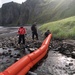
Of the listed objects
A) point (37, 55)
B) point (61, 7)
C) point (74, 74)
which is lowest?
point (74, 74)

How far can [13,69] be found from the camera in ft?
35.4

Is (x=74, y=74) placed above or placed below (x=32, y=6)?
below

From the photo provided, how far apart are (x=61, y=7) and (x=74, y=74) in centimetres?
12776

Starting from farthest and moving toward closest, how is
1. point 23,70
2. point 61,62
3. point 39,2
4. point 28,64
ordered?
point 39,2
point 61,62
point 28,64
point 23,70

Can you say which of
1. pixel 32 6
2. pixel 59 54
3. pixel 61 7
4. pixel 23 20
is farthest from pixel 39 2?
pixel 59 54

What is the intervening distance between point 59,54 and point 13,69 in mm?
9103

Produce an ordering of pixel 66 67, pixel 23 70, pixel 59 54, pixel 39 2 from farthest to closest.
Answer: pixel 39 2 → pixel 59 54 → pixel 66 67 → pixel 23 70

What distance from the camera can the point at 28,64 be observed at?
1334 centimetres

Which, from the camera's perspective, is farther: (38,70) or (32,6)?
(32,6)

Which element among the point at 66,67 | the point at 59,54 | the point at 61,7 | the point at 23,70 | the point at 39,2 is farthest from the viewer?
the point at 39,2

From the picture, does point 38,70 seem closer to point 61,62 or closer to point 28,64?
point 28,64

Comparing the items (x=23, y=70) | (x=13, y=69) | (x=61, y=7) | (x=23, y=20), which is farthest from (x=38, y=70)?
(x=23, y=20)

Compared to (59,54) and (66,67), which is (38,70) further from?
(59,54)

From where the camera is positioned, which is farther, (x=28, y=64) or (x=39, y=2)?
(x=39, y=2)
